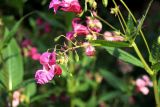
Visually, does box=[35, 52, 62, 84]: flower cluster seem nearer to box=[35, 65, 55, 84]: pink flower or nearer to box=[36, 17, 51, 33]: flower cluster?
box=[35, 65, 55, 84]: pink flower

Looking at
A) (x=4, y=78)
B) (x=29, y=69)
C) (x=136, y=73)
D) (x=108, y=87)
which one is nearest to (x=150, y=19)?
(x=136, y=73)

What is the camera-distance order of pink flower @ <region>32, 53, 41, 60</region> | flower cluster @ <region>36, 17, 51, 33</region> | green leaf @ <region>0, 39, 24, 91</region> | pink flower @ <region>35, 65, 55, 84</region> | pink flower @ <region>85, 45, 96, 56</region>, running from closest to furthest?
1. pink flower @ <region>35, 65, 55, 84</region>
2. pink flower @ <region>85, 45, 96, 56</region>
3. green leaf @ <region>0, 39, 24, 91</region>
4. pink flower @ <region>32, 53, 41, 60</region>
5. flower cluster @ <region>36, 17, 51, 33</region>

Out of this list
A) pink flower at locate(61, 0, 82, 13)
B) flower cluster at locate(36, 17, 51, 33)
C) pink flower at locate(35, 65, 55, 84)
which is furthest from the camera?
flower cluster at locate(36, 17, 51, 33)

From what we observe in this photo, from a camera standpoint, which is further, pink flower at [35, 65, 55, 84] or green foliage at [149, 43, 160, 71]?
green foliage at [149, 43, 160, 71]

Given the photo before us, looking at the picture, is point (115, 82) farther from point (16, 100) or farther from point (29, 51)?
point (16, 100)

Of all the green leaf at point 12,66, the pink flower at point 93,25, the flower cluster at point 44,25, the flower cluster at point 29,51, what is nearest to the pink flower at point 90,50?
the pink flower at point 93,25

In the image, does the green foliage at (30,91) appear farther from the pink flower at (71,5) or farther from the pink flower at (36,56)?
the pink flower at (71,5)

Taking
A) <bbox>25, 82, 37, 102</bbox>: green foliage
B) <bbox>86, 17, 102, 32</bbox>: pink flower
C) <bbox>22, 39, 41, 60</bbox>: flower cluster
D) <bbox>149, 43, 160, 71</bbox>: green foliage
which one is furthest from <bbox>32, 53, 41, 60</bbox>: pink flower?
<bbox>149, 43, 160, 71</bbox>: green foliage
